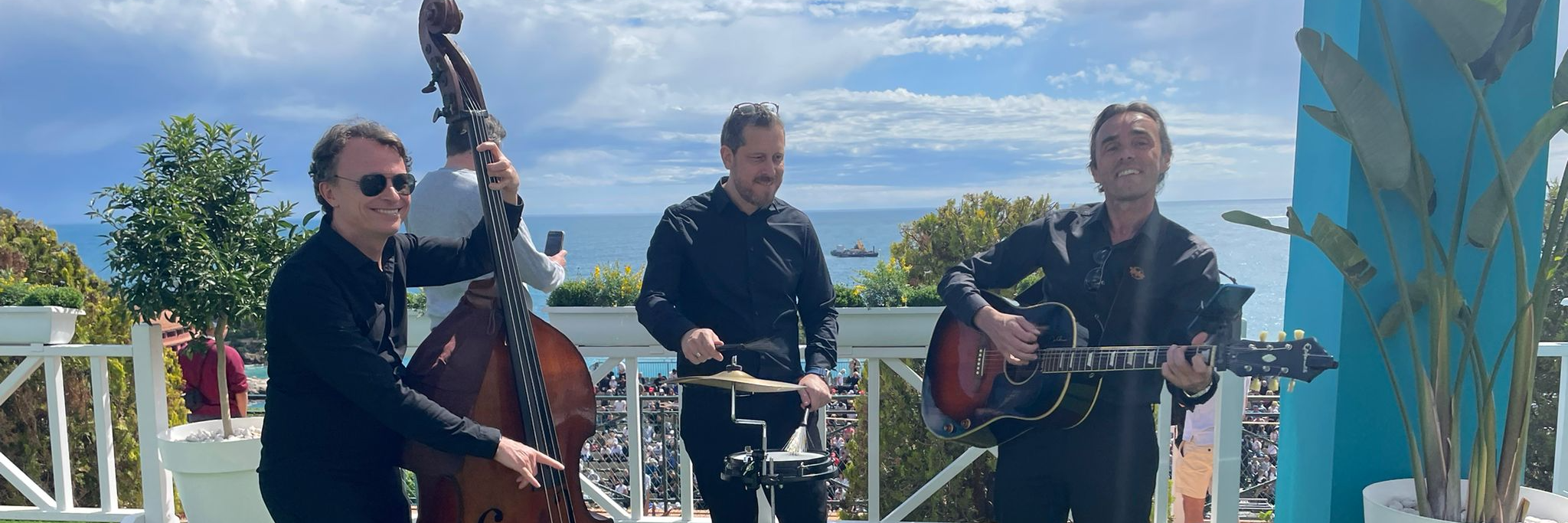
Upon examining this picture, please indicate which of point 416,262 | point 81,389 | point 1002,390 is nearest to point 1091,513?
point 1002,390

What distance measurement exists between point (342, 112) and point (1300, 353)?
2272 millimetres

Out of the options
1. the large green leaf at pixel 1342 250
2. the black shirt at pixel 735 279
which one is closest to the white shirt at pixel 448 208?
the black shirt at pixel 735 279

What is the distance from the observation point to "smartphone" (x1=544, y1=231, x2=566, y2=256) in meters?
2.55

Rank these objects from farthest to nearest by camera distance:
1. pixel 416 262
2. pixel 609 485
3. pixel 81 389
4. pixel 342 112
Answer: pixel 609 485, pixel 81 389, pixel 416 262, pixel 342 112

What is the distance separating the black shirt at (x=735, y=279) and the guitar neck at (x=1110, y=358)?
63 cm

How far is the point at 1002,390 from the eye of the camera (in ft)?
7.66

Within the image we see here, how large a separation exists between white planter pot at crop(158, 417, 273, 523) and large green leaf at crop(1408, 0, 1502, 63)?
392 centimetres

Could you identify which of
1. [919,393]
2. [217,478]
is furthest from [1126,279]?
[217,478]

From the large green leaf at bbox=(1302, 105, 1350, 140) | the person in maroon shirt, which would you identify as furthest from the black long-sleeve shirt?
the person in maroon shirt

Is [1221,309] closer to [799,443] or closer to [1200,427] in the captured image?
[799,443]

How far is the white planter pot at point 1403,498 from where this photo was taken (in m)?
2.21

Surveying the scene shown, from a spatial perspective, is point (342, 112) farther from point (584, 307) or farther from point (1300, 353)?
point (1300, 353)

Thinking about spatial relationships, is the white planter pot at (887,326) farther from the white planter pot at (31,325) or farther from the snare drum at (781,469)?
the white planter pot at (31,325)

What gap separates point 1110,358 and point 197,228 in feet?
10.3
